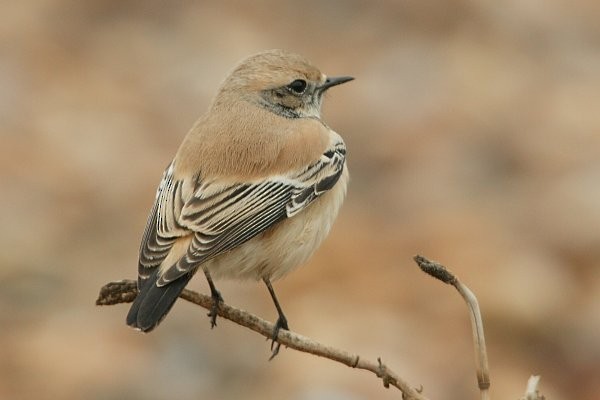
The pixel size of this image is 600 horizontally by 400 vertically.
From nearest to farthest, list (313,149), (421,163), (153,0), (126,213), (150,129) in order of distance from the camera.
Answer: (313,149)
(126,213)
(421,163)
(150,129)
(153,0)

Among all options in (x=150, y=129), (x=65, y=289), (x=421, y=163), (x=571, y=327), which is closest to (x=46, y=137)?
(x=150, y=129)

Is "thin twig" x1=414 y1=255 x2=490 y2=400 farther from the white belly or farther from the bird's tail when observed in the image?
the white belly

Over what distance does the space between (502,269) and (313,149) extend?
4421 mm

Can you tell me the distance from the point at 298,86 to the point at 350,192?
541cm

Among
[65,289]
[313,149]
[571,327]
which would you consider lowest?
[65,289]

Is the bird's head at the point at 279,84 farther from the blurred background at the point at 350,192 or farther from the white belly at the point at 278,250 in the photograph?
the blurred background at the point at 350,192

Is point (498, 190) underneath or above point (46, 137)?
above

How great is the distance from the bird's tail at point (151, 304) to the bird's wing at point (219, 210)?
0.12 m

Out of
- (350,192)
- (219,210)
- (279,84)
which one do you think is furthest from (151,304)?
(350,192)

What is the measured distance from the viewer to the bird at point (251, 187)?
4988 mm

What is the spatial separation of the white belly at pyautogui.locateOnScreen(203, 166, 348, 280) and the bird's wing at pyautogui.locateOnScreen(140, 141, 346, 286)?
5cm

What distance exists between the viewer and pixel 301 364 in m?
8.89

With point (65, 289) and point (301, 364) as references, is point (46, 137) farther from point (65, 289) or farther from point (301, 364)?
point (301, 364)

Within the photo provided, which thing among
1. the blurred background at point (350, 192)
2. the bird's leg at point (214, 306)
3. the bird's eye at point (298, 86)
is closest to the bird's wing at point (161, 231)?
the bird's leg at point (214, 306)
